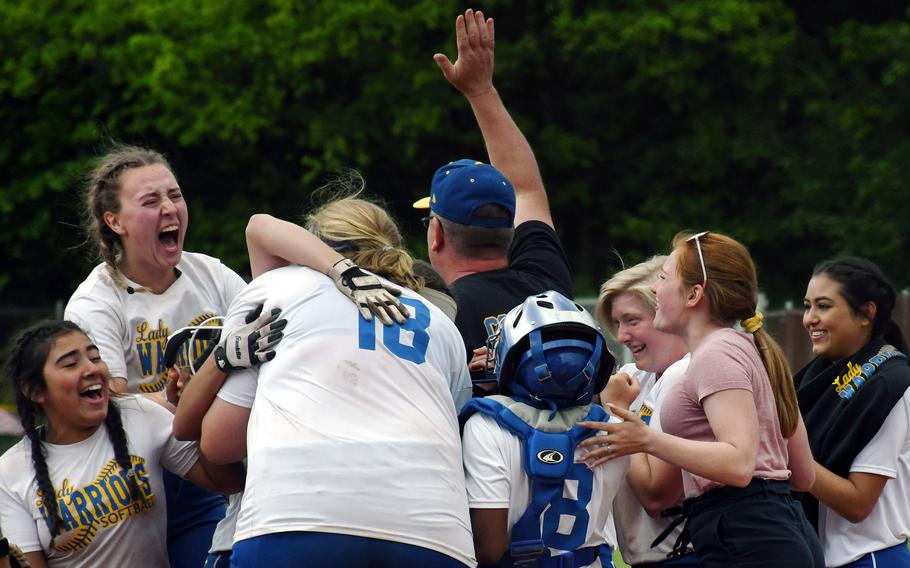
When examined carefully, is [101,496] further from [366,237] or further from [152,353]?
[366,237]

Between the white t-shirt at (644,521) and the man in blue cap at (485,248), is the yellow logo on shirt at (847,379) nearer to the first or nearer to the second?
the white t-shirt at (644,521)

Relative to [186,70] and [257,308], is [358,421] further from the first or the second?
[186,70]

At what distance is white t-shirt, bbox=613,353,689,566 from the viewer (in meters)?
4.39

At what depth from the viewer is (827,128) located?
2291cm

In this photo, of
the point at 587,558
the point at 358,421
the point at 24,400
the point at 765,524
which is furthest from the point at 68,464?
the point at 765,524

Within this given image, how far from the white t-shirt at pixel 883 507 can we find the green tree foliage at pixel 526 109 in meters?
17.4

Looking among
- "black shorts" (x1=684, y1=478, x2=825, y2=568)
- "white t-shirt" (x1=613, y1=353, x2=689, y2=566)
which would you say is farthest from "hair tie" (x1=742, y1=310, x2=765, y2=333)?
"black shorts" (x1=684, y1=478, x2=825, y2=568)

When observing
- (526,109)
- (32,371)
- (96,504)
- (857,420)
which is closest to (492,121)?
(857,420)

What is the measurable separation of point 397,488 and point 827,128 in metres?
20.8

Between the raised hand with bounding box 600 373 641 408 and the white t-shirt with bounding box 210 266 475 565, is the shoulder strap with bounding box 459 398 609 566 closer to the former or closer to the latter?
the white t-shirt with bounding box 210 266 475 565

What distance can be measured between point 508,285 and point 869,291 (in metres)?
1.60

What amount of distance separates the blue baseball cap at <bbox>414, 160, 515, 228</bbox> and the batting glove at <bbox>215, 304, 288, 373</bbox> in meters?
0.99

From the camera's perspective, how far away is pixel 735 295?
4.04 m

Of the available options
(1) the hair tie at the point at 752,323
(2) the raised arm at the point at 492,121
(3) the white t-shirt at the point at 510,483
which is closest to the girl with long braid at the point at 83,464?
(3) the white t-shirt at the point at 510,483
